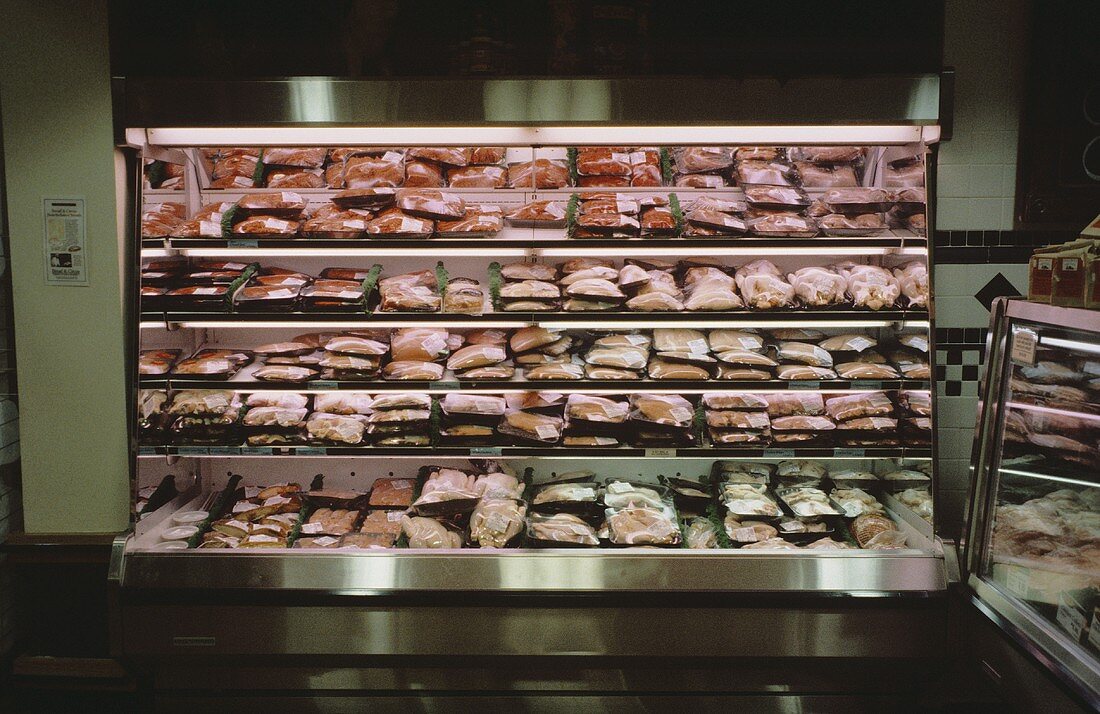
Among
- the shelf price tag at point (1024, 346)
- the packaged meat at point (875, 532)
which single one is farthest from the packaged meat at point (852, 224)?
the packaged meat at point (875, 532)

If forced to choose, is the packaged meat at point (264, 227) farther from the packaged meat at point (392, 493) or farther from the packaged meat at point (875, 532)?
the packaged meat at point (875, 532)

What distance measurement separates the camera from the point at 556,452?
2.81 m

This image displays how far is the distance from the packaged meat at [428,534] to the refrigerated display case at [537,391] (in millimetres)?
11

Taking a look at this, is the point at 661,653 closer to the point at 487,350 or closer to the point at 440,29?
the point at 487,350

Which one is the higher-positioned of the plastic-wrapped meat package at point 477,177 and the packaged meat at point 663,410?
the plastic-wrapped meat package at point 477,177

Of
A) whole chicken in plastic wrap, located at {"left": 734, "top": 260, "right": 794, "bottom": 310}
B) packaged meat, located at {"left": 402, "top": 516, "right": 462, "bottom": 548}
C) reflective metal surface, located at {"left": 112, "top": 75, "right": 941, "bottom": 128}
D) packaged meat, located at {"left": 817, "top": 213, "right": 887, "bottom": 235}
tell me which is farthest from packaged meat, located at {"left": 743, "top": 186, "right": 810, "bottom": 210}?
packaged meat, located at {"left": 402, "top": 516, "right": 462, "bottom": 548}

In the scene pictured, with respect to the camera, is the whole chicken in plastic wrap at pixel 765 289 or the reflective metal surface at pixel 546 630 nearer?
the reflective metal surface at pixel 546 630

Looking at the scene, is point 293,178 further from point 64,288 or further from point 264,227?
point 64,288

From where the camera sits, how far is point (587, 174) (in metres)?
3.12

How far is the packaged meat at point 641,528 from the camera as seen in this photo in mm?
2744

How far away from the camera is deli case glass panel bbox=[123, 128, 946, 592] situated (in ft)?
8.98

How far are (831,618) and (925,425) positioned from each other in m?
0.87

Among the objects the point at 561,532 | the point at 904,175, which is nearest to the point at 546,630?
the point at 561,532

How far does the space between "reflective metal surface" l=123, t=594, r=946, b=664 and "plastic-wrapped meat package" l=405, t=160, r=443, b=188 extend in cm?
172
